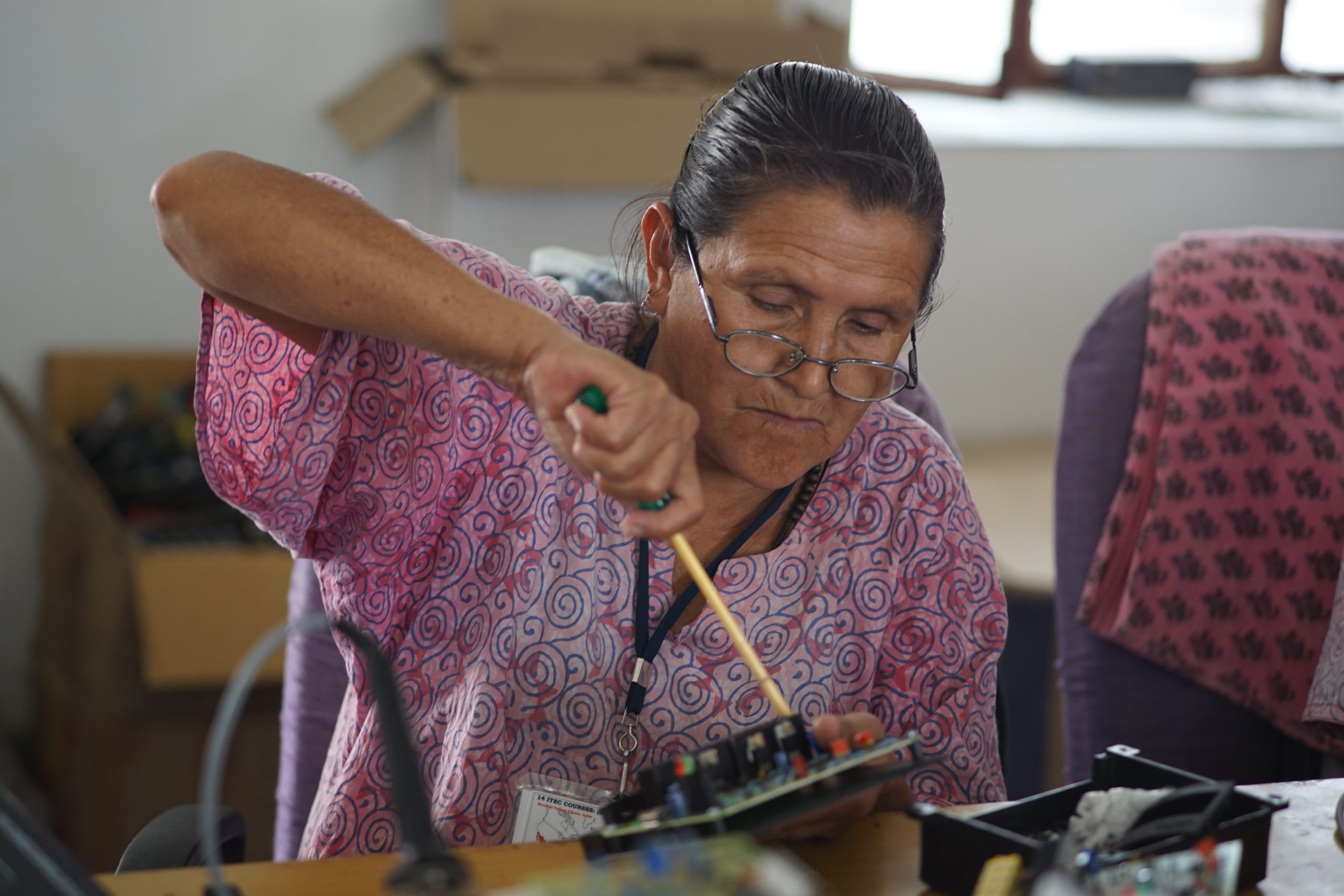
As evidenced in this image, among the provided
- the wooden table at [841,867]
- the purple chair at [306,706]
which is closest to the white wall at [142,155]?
the purple chair at [306,706]

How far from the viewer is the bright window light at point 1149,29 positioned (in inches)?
124

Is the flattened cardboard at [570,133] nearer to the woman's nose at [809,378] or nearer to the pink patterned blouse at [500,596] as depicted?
the pink patterned blouse at [500,596]

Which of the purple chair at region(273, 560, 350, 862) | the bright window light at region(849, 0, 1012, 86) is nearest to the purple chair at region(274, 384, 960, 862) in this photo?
the purple chair at region(273, 560, 350, 862)

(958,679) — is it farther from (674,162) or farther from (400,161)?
(400,161)

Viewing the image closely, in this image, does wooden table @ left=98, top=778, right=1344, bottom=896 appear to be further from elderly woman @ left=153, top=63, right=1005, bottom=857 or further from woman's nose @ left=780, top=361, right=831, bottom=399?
woman's nose @ left=780, top=361, right=831, bottom=399

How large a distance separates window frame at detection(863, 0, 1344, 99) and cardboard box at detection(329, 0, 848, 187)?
1.96 feet

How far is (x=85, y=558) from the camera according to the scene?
224 cm

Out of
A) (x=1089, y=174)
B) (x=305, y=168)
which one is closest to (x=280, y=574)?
(x=305, y=168)

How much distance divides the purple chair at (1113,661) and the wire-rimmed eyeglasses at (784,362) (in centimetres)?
54

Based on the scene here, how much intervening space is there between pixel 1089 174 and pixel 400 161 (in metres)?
1.45

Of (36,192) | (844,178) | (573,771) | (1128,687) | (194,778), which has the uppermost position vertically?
(844,178)

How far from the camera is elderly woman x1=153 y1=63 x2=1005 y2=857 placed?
112 centimetres

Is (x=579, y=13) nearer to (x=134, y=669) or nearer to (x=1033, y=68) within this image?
(x=1033, y=68)

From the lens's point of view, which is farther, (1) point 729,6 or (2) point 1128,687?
(1) point 729,6
